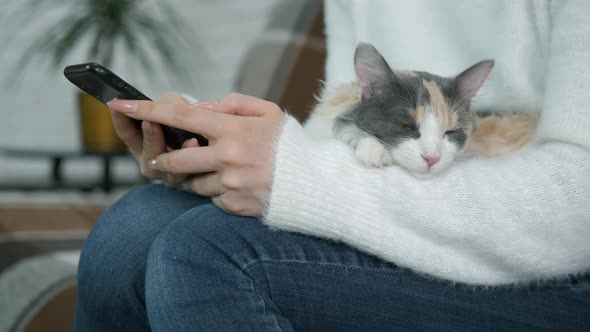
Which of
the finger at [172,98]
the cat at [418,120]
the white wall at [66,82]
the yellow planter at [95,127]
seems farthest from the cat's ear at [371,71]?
the white wall at [66,82]

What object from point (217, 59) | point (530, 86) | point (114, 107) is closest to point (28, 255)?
point (114, 107)

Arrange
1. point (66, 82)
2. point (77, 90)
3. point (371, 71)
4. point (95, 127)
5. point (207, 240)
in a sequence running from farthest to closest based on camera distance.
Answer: point (66, 82) → point (77, 90) → point (95, 127) → point (371, 71) → point (207, 240)

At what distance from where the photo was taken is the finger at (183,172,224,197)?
68cm

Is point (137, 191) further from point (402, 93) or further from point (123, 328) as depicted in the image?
point (402, 93)

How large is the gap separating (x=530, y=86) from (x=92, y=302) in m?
0.69

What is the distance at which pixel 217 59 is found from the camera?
3.08 meters

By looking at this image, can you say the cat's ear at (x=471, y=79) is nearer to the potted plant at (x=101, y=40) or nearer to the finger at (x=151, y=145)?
the finger at (x=151, y=145)

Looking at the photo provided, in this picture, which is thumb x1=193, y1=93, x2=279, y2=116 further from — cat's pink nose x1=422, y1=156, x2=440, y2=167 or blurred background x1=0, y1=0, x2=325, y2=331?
blurred background x1=0, y1=0, x2=325, y2=331

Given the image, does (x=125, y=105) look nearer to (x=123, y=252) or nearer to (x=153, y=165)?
(x=153, y=165)

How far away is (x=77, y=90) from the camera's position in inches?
113

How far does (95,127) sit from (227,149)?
6.27ft

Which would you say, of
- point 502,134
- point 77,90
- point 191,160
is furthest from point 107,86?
point 77,90

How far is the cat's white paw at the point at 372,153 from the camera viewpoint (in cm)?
69

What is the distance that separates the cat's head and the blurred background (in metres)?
0.63
